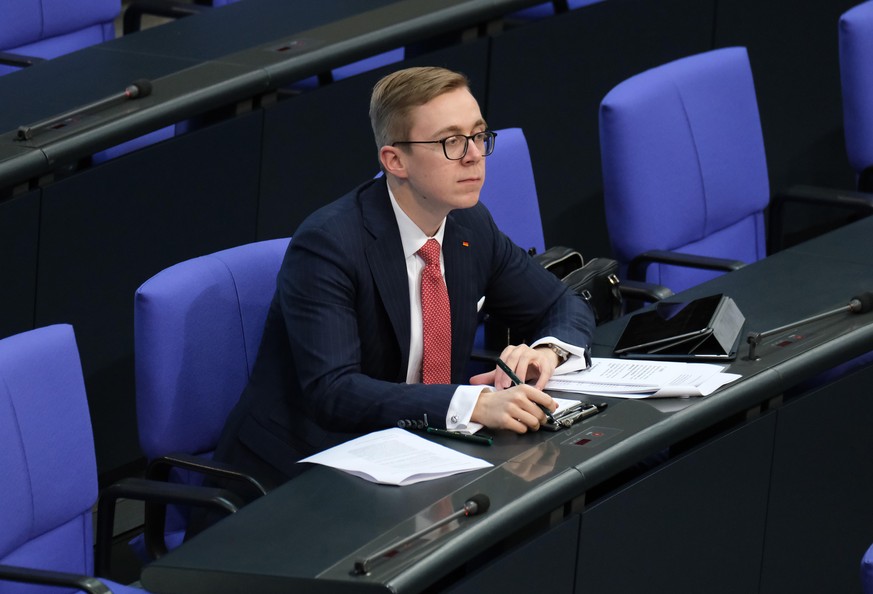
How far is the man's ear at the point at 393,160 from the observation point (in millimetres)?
2646

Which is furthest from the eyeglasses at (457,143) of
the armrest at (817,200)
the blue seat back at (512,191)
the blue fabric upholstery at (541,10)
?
the blue fabric upholstery at (541,10)

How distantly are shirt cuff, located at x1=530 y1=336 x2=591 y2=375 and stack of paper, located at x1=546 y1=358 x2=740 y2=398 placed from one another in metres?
0.01

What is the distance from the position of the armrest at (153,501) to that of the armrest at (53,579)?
25 cm

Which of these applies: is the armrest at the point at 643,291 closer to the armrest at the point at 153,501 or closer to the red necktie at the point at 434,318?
the red necktie at the point at 434,318

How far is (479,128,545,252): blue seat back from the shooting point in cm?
326

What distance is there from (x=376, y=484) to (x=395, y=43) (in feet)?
6.27

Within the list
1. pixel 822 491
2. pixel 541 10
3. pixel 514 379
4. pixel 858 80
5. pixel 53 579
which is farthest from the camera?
pixel 541 10

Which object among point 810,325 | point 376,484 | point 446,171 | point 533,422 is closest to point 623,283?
point 810,325

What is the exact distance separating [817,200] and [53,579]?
2.28 m

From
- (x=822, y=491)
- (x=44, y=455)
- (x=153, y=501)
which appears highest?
(x=44, y=455)

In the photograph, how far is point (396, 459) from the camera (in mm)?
2242

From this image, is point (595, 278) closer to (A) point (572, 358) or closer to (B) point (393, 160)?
(A) point (572, 358)

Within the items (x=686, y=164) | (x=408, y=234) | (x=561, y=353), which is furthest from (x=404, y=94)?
(x=686, y=164)

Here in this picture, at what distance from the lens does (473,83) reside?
13.2 feet
